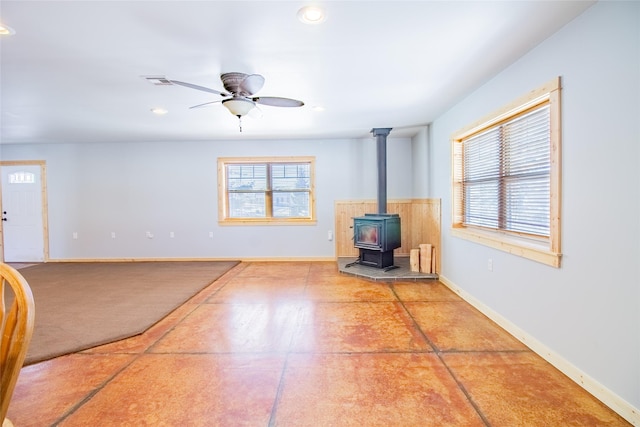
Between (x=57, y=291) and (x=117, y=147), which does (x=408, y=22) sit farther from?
(x=117, y=147)

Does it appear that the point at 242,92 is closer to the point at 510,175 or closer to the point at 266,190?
the point at 510,175

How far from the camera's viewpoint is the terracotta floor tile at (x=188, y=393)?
1.80 m

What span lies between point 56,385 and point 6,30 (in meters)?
2.47

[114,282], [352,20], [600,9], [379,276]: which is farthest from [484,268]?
[114,282]

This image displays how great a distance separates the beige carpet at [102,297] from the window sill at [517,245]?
3.51 m

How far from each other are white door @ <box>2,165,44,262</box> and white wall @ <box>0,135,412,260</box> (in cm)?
23

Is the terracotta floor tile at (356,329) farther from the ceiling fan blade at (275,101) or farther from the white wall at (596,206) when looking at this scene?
the ceiling fan blade at (275,101)

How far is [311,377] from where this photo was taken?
7.16 feet

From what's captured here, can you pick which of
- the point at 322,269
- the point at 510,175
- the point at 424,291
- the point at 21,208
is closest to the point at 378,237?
the point at 424,291

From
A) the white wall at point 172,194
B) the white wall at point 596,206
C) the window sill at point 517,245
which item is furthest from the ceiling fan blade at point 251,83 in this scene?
the white wall at point 172,194

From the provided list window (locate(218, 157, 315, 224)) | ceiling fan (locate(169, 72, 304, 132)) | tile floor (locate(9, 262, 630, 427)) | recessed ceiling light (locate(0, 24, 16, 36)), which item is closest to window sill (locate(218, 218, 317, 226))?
window (locate(218, 157, 315, 224))

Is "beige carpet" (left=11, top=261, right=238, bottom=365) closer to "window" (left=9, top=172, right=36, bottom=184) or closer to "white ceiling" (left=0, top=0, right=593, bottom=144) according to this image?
"window" (left=9, top=172, right=36, bottom=184)

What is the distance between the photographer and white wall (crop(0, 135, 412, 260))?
624 cm

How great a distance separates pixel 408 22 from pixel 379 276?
3.37 m
